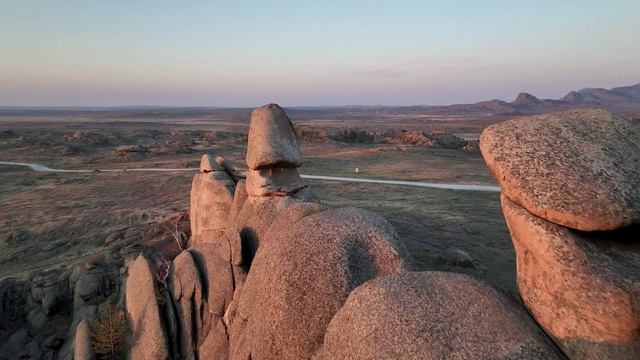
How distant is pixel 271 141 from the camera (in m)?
13.4

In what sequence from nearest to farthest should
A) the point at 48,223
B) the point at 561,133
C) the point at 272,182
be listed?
the point at 561,133
the point at 272,182
the point at 48,223

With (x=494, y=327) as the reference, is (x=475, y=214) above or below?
below

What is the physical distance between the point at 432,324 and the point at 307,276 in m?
2.76

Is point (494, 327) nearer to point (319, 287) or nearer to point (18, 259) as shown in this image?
point (319, 287)

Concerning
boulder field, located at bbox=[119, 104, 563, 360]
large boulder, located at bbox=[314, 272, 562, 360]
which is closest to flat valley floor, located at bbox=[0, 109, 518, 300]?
boulder field, located at bbox=[119, 104, 563, 360]

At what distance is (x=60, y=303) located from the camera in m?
15.6

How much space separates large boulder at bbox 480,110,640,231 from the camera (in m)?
5.89

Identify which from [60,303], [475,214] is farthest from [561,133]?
[60,303]

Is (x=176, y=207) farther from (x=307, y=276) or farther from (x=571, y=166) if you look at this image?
(x=571, y=166)

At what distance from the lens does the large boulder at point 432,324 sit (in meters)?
5.85

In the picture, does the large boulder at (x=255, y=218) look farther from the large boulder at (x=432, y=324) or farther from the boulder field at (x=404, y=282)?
the large boulder at (x=432, y=324)

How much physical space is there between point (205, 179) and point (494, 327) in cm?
1272

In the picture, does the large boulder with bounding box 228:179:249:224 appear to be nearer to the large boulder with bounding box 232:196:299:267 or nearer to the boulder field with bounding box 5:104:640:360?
the large boulder with bounding box 232:196:299:267

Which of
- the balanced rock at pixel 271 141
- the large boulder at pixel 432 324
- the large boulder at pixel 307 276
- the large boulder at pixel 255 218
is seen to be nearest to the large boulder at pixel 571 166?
the large boulder at pixel 432 324
